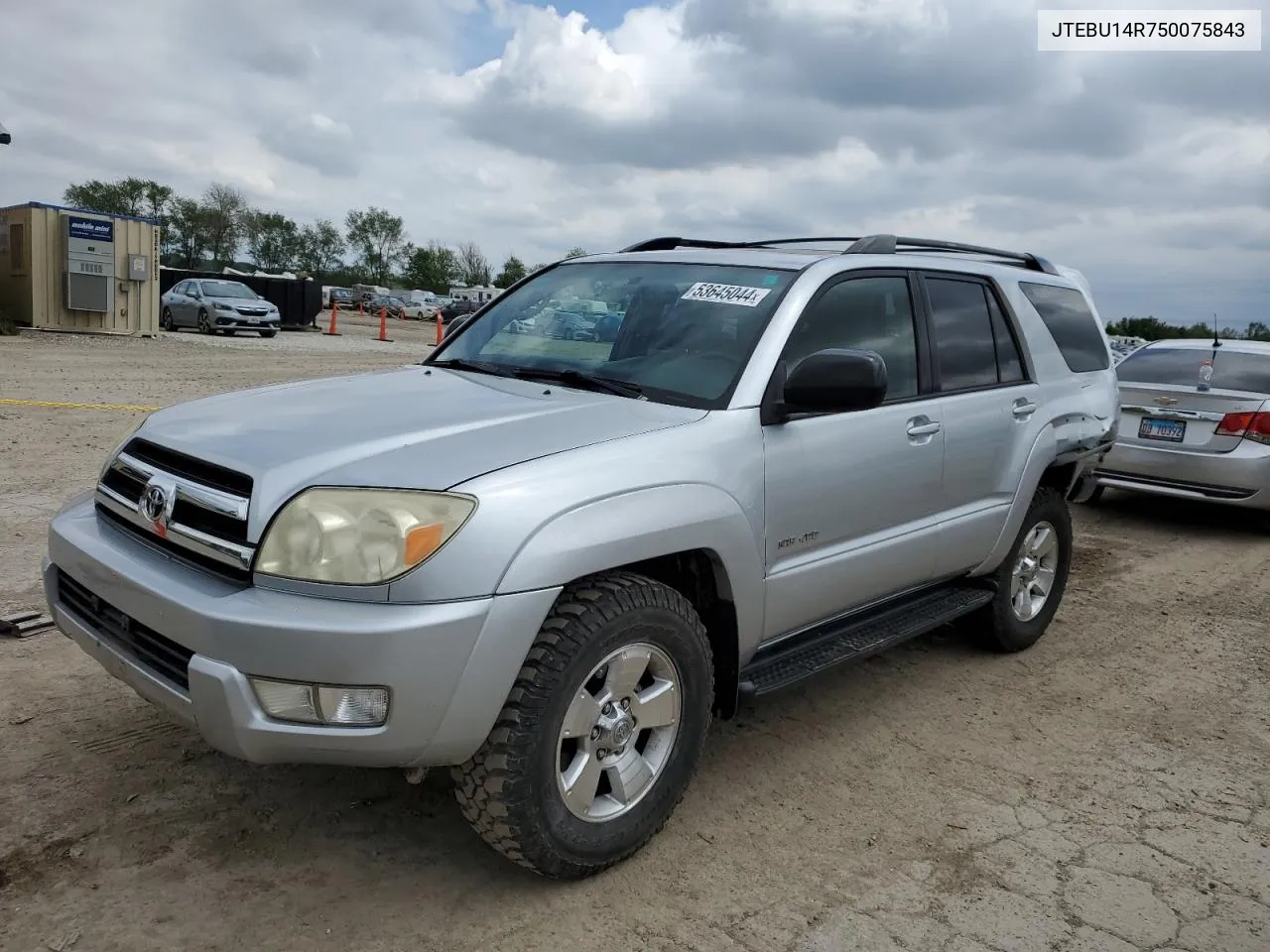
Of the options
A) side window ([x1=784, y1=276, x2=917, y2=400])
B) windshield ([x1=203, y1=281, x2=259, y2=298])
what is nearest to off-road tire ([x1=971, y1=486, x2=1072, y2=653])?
side window ([x1=784, y1=276, x2=917, y2=400])

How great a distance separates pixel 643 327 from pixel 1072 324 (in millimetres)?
2691

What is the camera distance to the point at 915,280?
4.15 metres

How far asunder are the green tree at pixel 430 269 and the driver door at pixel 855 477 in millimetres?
94688

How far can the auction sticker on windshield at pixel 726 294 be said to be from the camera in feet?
11.7

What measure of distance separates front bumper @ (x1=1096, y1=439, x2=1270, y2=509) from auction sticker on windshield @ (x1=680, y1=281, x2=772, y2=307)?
4948 millimetres

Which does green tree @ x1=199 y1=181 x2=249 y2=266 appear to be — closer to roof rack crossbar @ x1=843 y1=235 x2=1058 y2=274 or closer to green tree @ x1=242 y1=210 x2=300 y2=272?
green tree @ x1=242 y1=210 x2=300 y2=272

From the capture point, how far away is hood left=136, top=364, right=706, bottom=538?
8.44 ft

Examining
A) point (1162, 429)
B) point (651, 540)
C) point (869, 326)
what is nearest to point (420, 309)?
point (1162, 429)

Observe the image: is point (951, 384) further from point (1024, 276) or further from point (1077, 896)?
point (1077, 896)

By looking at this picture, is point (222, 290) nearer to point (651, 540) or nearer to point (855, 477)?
point (855, 477)

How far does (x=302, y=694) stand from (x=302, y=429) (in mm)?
800

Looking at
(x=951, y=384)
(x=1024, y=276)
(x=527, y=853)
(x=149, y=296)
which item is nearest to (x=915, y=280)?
(x=951, y=384)

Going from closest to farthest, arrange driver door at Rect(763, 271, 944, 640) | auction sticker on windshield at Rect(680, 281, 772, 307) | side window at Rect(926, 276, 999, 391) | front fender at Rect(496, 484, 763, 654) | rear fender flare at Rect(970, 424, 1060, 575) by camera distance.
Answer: front fender at Rect(496, 484, 763, 654)
driver door at Rect(763, 271, 944, 640)
auction sticker on windshield at Rect(680, 281, 772, 307)
side window at Rect(926, 276, 999, 391)
rear fender flare at Rect(970, 424, 1060, 575)

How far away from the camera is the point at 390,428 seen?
9.40 feet
